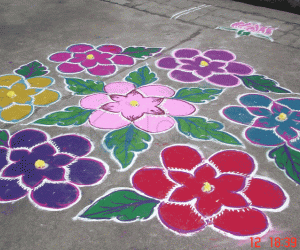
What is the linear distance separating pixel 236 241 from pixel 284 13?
3.68m

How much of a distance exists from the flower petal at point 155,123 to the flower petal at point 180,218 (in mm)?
640

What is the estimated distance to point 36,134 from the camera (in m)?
2.05

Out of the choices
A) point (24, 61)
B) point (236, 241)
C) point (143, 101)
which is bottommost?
point (24, 61)

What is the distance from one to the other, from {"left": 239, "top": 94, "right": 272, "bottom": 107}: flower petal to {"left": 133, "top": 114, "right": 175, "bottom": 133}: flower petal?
0.59 meters

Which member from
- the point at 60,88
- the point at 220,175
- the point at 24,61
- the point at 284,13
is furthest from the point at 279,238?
the point at 284,13

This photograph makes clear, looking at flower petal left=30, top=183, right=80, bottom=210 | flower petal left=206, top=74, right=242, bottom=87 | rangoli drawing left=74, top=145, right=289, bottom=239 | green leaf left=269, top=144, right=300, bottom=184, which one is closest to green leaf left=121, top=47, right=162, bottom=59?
flower petal left=206, top=74, right=242, bottom=87

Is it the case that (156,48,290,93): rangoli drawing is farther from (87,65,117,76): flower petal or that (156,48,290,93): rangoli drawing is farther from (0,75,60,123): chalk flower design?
(0,75,60,123): chalk flower design

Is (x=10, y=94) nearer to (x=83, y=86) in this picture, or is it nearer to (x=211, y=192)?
(x=83, y=86)

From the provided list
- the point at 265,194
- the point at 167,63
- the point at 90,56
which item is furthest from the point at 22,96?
the point at 265,194

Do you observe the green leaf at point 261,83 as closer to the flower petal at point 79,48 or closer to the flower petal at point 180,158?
the flower petal at point 180,158

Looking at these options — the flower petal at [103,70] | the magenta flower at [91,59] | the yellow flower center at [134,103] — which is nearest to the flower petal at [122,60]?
the magenta flower at [91,59]

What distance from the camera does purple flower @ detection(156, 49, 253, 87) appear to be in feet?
8.83

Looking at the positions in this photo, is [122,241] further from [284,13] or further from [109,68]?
[284,13]

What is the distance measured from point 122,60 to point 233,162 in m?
1.61
